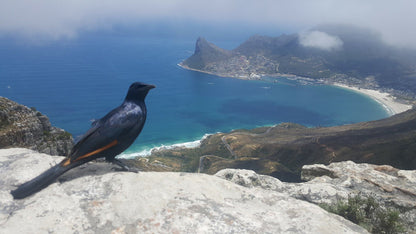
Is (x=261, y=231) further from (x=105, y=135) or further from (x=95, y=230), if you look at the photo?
(x=105, y=135)

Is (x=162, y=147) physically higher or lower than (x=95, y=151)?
lower

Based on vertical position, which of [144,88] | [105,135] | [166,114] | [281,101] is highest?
[144,88]

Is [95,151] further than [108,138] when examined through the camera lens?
No

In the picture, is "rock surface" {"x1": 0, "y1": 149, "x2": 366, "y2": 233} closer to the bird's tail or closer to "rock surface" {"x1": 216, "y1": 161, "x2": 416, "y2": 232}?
the bird's tail

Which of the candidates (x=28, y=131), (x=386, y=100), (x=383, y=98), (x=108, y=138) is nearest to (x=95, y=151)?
(x=108, y=138)

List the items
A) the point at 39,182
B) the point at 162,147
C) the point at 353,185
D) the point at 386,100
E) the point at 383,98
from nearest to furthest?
the point at 39,182
the point at 353,185
the point at 162,147
the point at 386,100
the point at 383,98

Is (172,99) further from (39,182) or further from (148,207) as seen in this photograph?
(148,207)

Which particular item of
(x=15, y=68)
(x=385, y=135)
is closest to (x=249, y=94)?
(x=385, y=135)

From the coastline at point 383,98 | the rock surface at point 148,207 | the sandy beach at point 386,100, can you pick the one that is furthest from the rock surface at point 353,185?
the sandy beach at point 386,100
